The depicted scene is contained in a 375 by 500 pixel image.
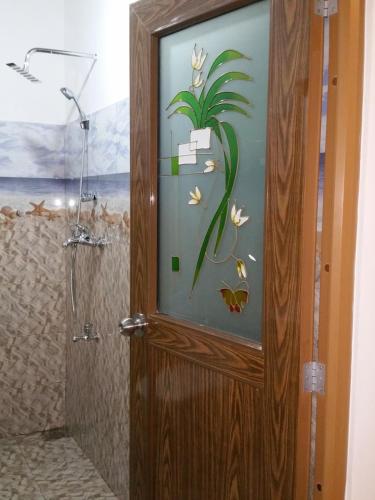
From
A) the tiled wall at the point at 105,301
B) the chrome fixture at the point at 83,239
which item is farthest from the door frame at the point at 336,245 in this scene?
the chrome fixture at the point at 83,239

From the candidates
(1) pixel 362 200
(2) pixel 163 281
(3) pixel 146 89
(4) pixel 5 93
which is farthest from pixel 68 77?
(1) pixel 362 200

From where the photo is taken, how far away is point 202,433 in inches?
65.7

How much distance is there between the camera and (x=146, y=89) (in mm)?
1818

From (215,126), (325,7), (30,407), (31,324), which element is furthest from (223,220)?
(30,407)

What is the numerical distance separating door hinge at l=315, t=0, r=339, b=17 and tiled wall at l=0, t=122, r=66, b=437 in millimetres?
2089

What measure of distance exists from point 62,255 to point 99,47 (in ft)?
3.89

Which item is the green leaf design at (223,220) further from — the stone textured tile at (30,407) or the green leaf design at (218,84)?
the stone textured tile at (30,407)

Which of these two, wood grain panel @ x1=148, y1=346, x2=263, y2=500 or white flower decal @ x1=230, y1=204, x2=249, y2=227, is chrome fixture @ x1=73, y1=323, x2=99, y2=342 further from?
white flower decal @ x1=230, y1=204, x2=249, y2=227

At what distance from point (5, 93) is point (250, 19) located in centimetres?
186

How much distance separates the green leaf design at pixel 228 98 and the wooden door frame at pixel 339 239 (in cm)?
30

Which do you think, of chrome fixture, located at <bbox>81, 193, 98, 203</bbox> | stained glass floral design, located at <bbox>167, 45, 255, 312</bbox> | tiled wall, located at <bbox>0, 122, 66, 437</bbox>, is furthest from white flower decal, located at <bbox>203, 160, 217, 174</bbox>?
tiled wall, located at <bbox>0, 122, 66, 437</bbox>

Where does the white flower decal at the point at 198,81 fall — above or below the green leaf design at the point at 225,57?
below

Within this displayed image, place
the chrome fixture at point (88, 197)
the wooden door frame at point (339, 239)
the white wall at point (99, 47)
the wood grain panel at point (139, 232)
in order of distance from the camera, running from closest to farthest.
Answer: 1. the wooden door frame at point (339, 239)
2. the wood grain panel at point (139, 232)
3. the white wall at point (99, 47)
4. the chrome fixture at point (88, 197)

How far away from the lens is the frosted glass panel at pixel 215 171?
4.97 feet
